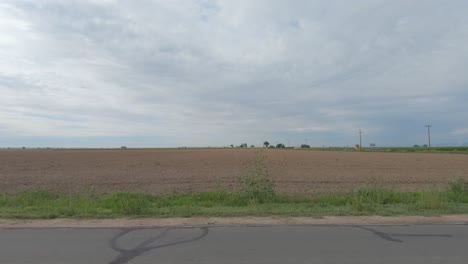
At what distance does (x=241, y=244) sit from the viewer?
6359mm

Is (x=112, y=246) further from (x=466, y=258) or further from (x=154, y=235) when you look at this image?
(x=466, y=258)

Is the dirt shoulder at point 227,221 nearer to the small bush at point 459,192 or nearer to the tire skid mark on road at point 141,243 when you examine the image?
the tire skid mark on road at point 141,243

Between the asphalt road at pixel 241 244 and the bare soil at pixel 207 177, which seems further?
the bare soil at pixel 207 177

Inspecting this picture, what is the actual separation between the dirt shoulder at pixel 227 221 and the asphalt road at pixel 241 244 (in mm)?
450

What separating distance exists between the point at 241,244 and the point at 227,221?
7.20 ft

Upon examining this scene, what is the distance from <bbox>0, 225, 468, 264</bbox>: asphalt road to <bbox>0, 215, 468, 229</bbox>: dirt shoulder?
1.48 ft

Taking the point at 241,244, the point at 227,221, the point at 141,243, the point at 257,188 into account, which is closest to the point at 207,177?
the point at 257,188

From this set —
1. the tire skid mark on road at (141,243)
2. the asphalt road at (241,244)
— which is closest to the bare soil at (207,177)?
the asphalt road at (241,244)

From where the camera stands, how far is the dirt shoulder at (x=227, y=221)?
26.7ft

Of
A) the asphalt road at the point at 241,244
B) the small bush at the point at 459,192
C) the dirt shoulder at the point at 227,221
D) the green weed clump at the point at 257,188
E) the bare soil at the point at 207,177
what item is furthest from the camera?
the bare soil at the point at 207,177

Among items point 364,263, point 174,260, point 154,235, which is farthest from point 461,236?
point 154,235

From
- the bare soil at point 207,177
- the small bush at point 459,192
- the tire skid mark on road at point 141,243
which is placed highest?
the small bush at point 459,192

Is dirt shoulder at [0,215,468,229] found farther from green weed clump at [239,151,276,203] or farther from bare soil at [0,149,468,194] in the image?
bare soil at [0,149,468,194]

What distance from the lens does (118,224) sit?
26.8 ft
